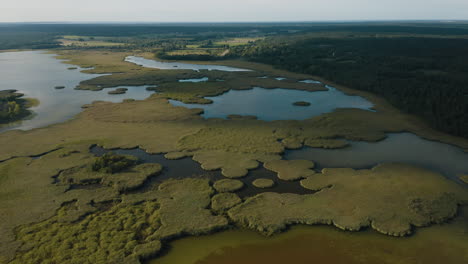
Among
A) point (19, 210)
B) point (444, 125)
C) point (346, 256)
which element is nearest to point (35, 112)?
point (19, 210)

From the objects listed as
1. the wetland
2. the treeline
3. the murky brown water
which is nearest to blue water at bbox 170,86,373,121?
the wetland

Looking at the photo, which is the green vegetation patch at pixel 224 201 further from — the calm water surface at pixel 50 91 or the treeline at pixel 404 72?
the calm water surface at pixel 50 91

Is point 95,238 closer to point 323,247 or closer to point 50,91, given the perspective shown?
point 323,247

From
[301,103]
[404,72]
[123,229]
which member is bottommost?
[123,229]

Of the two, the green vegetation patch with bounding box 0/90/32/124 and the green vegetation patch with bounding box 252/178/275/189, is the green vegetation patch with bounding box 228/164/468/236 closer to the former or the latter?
the green vegetation patch with bounding box 252/178/275/189

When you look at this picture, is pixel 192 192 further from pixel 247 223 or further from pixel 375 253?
pixel 375 253

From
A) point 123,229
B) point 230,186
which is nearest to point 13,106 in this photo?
point 123,229
